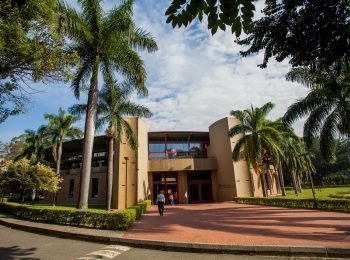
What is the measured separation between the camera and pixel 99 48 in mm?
15945

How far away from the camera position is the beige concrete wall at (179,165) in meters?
33.0

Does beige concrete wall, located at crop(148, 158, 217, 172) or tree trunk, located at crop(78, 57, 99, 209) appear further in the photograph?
beige concrete wall, located at crop(148, 158, 217, 172)

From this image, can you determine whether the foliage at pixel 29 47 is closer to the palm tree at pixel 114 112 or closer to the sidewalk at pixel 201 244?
the sidewalk at pixel 201 244

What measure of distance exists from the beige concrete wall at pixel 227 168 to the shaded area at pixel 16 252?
24.8 metres

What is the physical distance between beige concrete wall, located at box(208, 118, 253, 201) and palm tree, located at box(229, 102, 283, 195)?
257cm

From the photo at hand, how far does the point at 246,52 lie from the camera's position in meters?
7.51

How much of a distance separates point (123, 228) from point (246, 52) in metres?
8.98

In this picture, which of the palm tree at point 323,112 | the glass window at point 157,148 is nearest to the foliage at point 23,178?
the glass window at point 157,148

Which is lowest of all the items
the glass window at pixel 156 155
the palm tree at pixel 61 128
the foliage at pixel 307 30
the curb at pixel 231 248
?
the curb at pixel 231 248

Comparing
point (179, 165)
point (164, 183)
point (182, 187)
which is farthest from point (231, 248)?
point (164, 183)

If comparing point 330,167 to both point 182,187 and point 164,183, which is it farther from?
point 164,183

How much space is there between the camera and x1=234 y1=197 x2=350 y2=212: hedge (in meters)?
16.2

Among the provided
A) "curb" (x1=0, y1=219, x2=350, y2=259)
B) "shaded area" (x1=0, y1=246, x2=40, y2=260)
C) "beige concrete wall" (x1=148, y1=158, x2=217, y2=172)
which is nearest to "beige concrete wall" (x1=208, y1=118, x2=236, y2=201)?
"beige concrete wall" (x1=148, y1=158, x2=217, y2=172)

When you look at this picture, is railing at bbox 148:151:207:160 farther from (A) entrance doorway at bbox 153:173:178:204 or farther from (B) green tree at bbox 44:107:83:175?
(B) green tree at bbox 44:107:83:175
